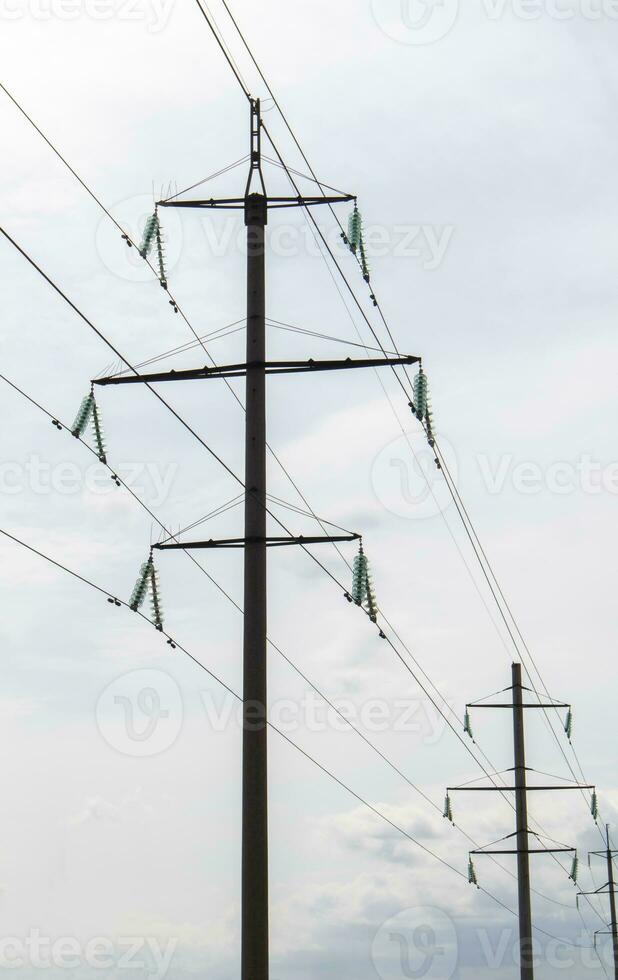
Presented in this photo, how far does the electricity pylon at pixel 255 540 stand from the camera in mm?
16344

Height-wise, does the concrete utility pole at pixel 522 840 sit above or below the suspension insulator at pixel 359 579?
below

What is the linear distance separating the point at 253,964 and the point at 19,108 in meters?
9.65

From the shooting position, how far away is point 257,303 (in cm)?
Answer: 1923

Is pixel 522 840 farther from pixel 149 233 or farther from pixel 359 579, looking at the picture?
pixel 149 233

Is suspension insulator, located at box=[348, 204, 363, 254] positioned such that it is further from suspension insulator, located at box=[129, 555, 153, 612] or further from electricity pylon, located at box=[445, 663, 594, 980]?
electricity pylon, located at box=[445, 663, 594, 980]


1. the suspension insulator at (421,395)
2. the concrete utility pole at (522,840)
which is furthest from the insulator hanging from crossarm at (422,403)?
the concrete utility pole at (522,840)

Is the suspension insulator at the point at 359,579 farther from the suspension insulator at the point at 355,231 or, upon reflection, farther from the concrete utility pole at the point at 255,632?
the suspension insulator at the point at 355,231

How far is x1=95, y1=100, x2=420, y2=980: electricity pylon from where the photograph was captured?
53.6 ft

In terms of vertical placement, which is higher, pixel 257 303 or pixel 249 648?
pixel 257 303

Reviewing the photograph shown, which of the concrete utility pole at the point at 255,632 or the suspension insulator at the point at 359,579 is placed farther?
the suspension insulator at the point at 359,579

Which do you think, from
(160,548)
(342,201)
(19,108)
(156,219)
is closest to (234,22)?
(19,108)

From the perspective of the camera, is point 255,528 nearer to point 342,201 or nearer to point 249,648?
point 249,648

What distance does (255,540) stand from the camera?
17.8m

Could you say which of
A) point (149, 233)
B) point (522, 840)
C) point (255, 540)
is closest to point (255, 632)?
point (255, 540)
